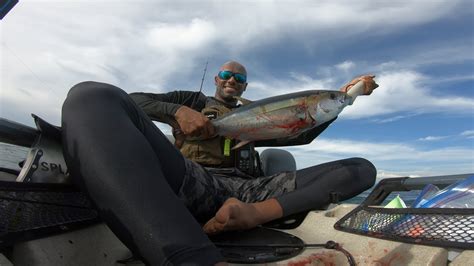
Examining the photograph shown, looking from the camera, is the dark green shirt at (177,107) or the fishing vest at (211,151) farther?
the fishing vest at (211,151)

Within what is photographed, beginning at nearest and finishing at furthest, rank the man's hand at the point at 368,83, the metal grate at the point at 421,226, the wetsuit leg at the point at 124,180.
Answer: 1. the wetsuit leg at the point at 124,180
2. the metal grate at the point at 421,226
3. the man's hand at the point at 368,83

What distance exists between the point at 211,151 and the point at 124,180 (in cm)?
170

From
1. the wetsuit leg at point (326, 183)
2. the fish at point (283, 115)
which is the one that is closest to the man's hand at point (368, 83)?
the fish at point (283, 115)

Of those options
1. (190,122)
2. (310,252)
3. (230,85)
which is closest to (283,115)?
(190,122)

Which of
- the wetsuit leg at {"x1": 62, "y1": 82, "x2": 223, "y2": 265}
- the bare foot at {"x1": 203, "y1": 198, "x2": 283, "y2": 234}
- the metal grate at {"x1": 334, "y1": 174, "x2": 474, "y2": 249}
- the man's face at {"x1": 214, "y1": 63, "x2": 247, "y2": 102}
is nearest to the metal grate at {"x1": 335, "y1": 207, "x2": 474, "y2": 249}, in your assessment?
the metal grate at {"x1": 334, "y1": 174, "x2": 474, "y2": 249}

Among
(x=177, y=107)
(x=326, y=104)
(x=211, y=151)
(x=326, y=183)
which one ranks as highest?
(x=326, y=104)

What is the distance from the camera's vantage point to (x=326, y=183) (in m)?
2.20

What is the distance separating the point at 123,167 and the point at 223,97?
102 inches

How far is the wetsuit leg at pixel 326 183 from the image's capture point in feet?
6.83

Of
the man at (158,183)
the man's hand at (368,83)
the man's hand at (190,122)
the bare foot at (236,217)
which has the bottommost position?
the bare foot at (236,217)

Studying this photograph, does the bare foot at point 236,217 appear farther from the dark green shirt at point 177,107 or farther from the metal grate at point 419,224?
the dark green shirt at point 177,107

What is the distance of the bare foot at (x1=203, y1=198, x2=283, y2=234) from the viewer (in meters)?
1.69

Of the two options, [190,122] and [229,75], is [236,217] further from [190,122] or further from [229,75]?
[229,75]

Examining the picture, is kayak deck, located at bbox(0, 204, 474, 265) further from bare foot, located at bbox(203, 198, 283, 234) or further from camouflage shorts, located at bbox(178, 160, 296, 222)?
camouflage shorts, located at bbox(178, 160, 296, 222)
